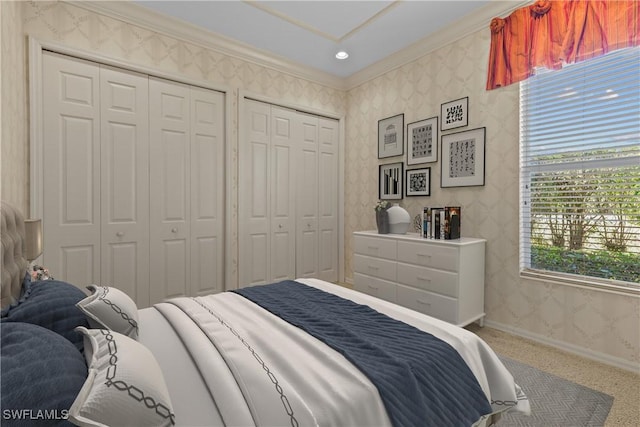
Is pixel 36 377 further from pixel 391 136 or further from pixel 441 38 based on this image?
pixel 441 38

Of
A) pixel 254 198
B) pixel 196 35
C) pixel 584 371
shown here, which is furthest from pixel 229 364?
pixel 196 35

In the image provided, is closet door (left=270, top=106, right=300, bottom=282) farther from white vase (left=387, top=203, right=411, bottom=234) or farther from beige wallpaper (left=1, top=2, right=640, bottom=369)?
white vase (left=387, top=203, right=411, bottom=234)

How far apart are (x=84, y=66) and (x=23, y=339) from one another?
8.95 ft

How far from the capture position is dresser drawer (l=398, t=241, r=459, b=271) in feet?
8.80

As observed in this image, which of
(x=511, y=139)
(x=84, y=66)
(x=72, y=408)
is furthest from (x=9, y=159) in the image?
(x=511, y=139)

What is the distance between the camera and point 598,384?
2.02m

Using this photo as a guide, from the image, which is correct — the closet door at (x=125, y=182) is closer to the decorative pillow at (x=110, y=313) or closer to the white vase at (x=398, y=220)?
the decorative pillow at (x=110, y=313)

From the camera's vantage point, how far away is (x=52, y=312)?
1.17 meters

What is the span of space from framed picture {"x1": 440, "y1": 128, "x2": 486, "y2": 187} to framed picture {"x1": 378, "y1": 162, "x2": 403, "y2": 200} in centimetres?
56

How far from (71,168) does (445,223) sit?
326 cm

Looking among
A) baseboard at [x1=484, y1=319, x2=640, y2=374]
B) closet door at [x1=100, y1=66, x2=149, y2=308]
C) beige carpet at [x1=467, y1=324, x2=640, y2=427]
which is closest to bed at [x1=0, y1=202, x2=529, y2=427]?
beige carpet at [x1=467, y1=324, x2=640, y2=427]

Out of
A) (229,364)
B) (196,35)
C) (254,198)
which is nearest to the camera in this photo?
(229,364)

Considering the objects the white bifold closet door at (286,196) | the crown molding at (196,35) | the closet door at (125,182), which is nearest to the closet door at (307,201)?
the white bifold closet door at (286,196)

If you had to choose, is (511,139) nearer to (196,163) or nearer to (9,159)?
(196,163)
